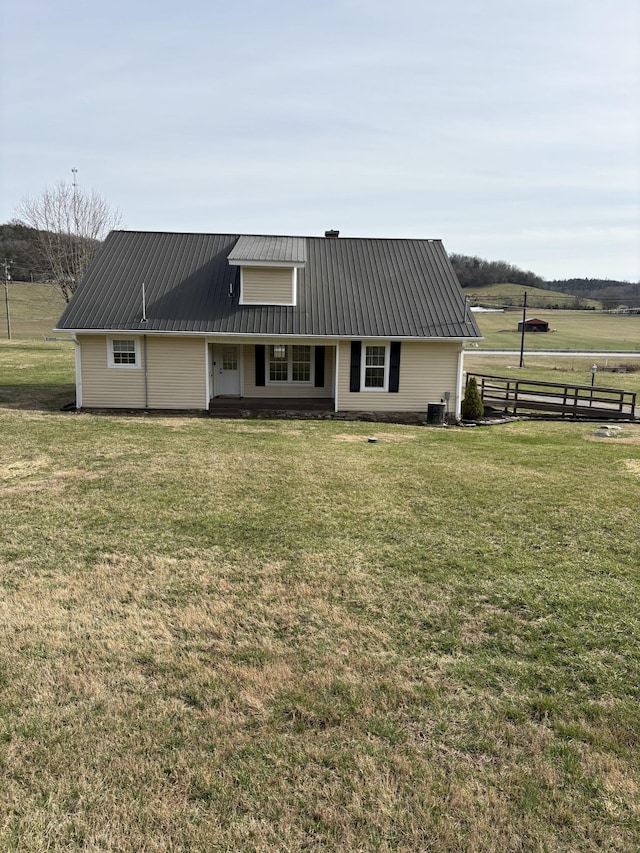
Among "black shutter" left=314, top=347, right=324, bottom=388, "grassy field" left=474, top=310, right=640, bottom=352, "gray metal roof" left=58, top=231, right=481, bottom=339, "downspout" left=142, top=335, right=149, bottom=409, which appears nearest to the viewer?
"gray metal roof" left=58, top=231, right=481, bottom=339

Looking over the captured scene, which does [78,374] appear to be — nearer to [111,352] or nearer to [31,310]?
[111,352]

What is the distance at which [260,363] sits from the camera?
1897 centimetres

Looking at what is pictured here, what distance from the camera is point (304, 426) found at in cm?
1556

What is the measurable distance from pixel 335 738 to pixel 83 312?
1583cm

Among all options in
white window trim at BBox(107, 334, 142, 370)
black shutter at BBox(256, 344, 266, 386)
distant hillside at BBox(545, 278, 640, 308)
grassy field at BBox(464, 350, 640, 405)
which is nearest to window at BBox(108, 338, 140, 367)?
white window trim at BBox(107, 334, 142, 370)

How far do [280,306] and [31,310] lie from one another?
63.2 meters

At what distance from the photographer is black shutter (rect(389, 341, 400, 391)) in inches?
671

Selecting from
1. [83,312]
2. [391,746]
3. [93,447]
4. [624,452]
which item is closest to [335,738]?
[391,746]

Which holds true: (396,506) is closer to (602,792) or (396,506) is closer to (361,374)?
(602,792)

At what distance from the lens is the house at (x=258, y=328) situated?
16.8 meters

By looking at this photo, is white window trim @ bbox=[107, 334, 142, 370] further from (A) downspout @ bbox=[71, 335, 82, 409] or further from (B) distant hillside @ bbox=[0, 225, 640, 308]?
(B) distant hillside @ bbox=[0, 225, 640, 308]

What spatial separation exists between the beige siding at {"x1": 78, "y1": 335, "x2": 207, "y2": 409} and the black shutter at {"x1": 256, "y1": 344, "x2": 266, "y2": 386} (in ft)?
7.46

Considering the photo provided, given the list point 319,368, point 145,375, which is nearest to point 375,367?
point 319,368

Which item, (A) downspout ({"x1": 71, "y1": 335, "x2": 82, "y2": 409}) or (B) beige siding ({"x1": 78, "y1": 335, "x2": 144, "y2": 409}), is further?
(B) beige siding ({"x1": 78, "y1": 335, "x2": 144, "y2": 409})
